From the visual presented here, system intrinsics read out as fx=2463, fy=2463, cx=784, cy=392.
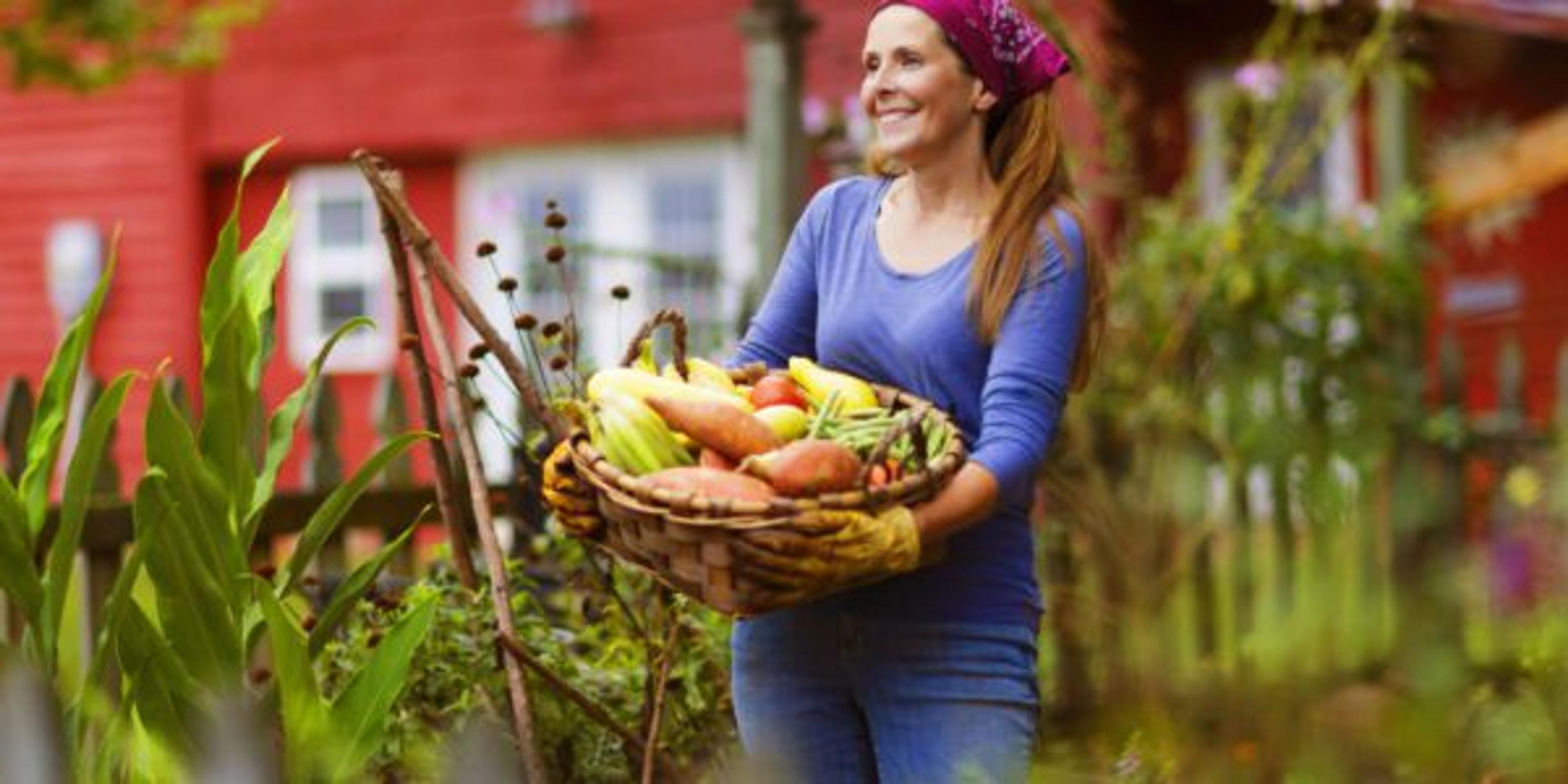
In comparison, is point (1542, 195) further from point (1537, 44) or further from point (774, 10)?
point (774, 10)

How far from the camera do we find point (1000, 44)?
8.59ft

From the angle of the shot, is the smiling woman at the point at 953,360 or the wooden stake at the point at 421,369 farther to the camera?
the wooden stake at the point at 421,369

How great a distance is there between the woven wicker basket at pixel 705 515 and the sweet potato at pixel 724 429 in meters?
0.10

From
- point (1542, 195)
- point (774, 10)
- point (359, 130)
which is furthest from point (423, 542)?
point (774, 10)

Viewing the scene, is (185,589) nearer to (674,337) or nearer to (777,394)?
(674,337)

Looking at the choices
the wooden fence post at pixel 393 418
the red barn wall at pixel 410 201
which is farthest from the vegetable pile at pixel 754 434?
the red barn wall at pixel 410 201

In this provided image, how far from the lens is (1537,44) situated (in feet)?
33.0

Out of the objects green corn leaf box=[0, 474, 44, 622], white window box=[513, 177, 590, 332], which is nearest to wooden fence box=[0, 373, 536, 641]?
green corn leaf box=[0, 474, 44, 622]

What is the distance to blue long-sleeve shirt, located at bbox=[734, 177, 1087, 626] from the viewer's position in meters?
2.52

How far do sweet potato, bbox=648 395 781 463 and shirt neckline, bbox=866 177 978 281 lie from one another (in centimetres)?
31

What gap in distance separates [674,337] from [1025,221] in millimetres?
403

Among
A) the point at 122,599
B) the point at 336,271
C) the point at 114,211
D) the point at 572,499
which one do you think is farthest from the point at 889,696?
the point at 114,211

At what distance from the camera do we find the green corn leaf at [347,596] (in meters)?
2.89

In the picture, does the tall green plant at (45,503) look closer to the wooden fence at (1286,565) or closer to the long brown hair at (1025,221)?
the long brown hair at (1025,221)
